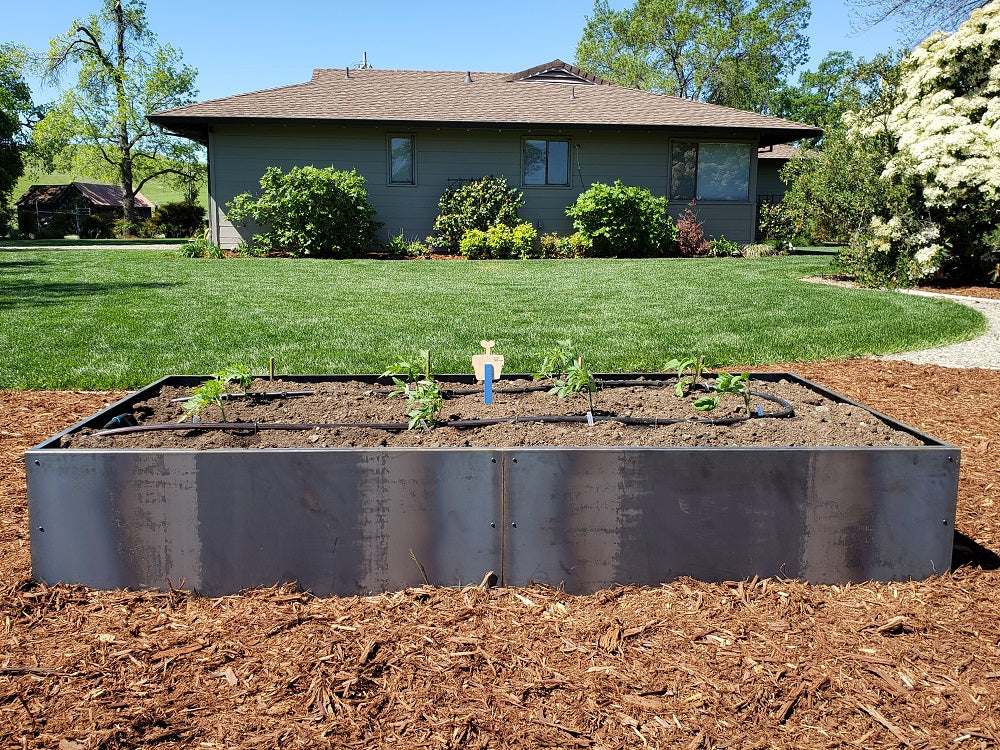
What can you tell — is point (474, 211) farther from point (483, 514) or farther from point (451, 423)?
point (483, 514)

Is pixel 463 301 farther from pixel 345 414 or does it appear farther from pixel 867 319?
pixel 345 414

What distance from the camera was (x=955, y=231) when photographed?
39.8ft

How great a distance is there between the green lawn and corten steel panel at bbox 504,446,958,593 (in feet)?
11.2

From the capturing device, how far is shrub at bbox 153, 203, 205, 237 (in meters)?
32.1

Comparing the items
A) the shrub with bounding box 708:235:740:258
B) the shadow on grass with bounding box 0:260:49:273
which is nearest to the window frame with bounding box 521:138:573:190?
the shrub with bounding box 708:235:740:258

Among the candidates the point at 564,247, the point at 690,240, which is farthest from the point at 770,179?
the point at 564,247

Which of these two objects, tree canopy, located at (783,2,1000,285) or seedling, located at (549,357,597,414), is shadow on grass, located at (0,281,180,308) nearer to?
seedling, located at (549,357,597,414)

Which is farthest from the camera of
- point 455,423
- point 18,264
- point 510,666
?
point 18,264

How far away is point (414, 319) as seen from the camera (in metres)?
8.64

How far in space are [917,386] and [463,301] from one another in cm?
545

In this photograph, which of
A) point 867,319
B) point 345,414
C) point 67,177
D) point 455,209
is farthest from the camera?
point 67,177

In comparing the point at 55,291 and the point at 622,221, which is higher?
the point at 622,221

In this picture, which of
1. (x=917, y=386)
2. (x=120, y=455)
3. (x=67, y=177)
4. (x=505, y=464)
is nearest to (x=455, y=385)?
(x=505, y=464)

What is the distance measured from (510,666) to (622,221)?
15832mm
